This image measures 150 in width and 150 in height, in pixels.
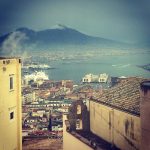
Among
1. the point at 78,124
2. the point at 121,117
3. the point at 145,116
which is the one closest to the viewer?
the point at 145,116

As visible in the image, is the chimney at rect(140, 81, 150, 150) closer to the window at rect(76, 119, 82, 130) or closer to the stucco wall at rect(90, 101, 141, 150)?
the stucco wall at rect(90, 101, 141, 150)

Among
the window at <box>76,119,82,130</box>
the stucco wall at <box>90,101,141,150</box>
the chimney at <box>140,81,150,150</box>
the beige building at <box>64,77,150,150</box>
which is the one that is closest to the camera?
the chimney at <box>140,81,150,150</box>

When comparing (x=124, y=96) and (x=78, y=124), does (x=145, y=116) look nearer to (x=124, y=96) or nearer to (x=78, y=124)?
(x=124, y=96)

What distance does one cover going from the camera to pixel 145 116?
7547 mm

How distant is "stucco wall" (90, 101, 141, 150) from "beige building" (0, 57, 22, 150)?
1894mm

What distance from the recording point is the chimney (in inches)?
294

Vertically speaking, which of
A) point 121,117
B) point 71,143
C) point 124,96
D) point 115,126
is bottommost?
point 71,143

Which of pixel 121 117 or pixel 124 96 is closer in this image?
Result: pixel 121 117

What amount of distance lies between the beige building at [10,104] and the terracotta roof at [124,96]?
1.97m

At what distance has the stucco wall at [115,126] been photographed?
7.68 metres

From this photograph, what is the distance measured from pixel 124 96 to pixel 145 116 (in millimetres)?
834

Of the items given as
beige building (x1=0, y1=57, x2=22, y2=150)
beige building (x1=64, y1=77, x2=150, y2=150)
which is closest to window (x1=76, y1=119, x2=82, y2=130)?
beige building (x1=64, y1=77, x2=150, y2=150)

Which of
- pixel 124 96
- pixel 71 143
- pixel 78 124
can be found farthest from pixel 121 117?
pixel 71 143

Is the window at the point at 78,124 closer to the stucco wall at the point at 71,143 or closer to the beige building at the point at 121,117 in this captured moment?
the beige building at the point at 121,117
